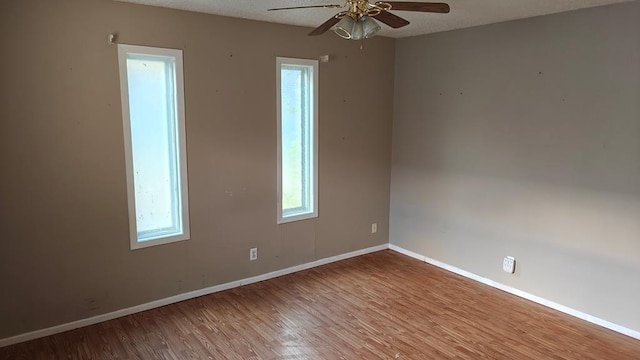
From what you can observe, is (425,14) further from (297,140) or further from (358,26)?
(297,140)

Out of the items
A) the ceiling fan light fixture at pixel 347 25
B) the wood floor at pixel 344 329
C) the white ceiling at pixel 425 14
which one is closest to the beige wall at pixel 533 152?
the white ceiling at pixel 425 14

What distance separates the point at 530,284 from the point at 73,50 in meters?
4.04

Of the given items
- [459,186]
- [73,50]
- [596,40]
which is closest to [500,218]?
[459,186]

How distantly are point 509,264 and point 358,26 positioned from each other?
2.66 metres

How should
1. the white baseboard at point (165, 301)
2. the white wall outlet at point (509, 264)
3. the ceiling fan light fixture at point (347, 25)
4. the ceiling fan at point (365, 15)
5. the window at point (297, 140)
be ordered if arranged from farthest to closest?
the window at point (297, 140) → the white wall outlet at point (509, 264) → the white baseboard at point (165, 301) → the ceiling fan light fixture at point (347, 25) → the ceiling fan at point (365, 15)

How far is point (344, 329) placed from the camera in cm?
334

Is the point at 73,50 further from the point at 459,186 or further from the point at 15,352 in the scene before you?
the point at 459,186

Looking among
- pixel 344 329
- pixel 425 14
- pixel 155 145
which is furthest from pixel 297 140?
pixel 344 329

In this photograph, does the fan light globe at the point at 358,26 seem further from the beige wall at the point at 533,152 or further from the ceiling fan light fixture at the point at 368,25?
the beige wall at the point at 533,152

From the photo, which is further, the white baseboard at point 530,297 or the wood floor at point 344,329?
the white baseboard at point 530,297

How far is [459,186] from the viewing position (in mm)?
4379

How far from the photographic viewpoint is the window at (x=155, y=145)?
3404mm

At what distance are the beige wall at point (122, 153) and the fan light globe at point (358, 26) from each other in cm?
158

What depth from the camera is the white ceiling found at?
3.16m
